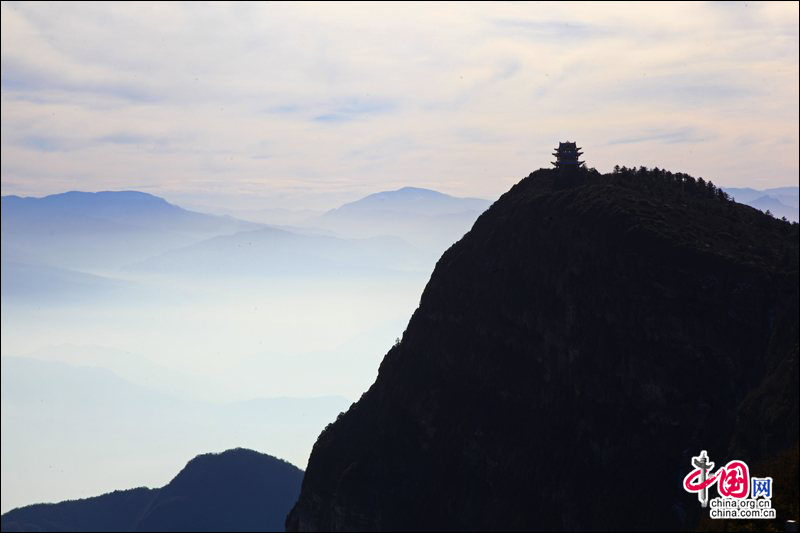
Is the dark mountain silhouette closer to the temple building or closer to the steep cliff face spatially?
the steep cliff face

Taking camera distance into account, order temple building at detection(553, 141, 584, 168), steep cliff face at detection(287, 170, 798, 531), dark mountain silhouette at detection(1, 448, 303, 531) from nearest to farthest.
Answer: steep cliff face at detection(287, 170, 798, 531) < temple building at detection(553, 141, 584, 168) < dark mountain silhouette at detection(1, 448, 303, 531)

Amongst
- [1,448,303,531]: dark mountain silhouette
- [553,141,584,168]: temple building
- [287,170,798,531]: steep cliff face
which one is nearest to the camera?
[287,170,798,531]: steep cliff face

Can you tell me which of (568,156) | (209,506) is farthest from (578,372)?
(209,506)

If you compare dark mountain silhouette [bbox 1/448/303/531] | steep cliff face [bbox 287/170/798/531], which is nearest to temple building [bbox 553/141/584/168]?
steep cliff face [bbox 287/170/798/531]

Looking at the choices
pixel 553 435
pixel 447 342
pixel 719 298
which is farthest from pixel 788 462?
pixel 447 342

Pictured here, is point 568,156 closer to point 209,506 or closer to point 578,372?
point 578,372

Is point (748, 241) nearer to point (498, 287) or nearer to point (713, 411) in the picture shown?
point (713, 411)
